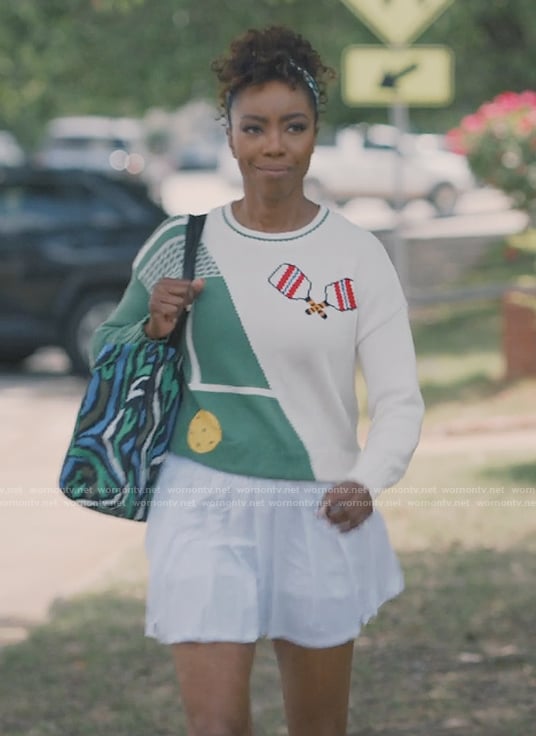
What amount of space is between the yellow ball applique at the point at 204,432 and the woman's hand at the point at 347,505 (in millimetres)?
282

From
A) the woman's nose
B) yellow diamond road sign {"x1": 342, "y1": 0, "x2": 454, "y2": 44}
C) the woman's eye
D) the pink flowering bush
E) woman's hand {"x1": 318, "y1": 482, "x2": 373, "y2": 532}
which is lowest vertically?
the pink flowering bush

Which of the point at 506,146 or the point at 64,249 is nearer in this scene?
the point at 506,146

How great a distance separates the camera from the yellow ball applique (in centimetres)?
368

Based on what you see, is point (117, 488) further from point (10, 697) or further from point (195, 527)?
point (10, 697)

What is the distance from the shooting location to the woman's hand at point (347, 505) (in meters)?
3.53

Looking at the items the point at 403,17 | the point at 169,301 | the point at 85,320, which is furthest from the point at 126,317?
the point at 85,320

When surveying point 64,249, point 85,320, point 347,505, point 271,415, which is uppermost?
point 271,415

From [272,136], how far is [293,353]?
1.50 ft

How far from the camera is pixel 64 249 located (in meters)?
15.1

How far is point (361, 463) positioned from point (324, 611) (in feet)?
1.16

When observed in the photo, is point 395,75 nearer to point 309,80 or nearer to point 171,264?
point 309,80

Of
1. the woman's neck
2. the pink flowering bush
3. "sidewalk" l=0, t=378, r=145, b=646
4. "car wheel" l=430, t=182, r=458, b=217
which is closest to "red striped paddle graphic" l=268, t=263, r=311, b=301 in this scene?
the woman's neck

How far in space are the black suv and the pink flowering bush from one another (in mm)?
2663

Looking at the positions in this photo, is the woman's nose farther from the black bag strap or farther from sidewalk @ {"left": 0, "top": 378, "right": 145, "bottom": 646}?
sidewalk @ {"left": 0, "top": 378, "right": 145, "bottom": 646}
